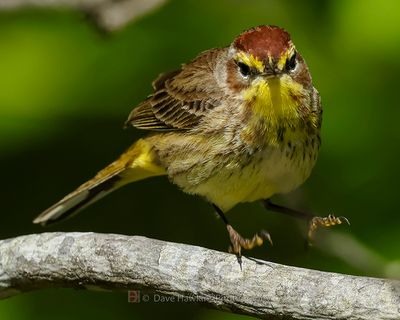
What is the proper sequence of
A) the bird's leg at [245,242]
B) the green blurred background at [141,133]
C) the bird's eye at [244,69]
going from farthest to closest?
1. the green blurred background at [141,133]
2. the bird's eye at [244,69]
3. the bird's leg at [245,242]

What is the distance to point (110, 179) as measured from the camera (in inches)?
232

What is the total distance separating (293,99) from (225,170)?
0.44 meters

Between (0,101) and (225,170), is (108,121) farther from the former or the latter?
(225,170)

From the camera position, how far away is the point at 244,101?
17.0ft

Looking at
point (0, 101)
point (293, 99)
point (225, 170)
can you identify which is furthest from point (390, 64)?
point (0, 101)

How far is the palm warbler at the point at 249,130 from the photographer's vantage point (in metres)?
5.04

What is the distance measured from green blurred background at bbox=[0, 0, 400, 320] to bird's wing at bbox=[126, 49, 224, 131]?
0.26 ft

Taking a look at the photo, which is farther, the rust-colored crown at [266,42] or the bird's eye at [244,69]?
the bird's eye at [244,69]

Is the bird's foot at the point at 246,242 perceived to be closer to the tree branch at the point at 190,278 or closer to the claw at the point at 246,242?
the claw at the point at 246,242

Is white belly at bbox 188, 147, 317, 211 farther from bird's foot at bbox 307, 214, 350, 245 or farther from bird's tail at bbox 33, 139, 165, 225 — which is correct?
bird's tail at bbox 33, 139, 165, 225

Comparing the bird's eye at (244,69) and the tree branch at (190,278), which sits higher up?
the bird's eye at (244,69)

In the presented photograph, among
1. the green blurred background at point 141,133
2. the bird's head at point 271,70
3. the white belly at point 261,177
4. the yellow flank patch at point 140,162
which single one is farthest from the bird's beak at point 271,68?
the yellow flank patch at point 140,162

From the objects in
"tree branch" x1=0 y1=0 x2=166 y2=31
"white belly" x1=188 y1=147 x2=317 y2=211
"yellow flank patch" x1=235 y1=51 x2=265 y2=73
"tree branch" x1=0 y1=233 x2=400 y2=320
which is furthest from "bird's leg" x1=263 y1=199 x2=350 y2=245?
"tree branch" x1=0 y1=0 x2=166 y2=31

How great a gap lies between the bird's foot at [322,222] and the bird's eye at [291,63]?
0.68 meters
